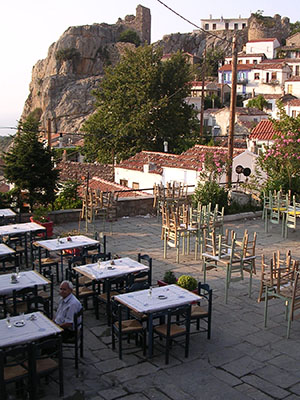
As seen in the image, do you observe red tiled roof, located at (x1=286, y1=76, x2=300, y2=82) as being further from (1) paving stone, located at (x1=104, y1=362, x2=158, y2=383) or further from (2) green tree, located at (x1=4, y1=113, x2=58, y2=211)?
(1) paving stone, located at (x1=104, y1=362, x2=158, y2=383)

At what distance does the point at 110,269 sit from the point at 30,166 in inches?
292

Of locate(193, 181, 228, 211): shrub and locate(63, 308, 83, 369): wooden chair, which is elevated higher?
locate(193, 181, 228, 211): shrub

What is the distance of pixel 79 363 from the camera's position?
6711mm

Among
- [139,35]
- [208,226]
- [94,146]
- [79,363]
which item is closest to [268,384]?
[79,363]

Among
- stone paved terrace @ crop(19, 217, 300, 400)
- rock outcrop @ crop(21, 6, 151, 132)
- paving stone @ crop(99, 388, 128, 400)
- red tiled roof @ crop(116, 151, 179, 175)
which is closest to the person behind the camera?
paving stone @ crop(99, 388, 128, 400)

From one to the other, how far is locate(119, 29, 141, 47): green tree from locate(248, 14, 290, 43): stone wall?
2236 cm

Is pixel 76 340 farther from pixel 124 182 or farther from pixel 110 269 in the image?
pixel 124 182

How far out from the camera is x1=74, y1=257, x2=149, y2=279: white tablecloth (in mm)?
8227

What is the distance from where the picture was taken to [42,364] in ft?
19.3

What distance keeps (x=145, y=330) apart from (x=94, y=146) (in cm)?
2962

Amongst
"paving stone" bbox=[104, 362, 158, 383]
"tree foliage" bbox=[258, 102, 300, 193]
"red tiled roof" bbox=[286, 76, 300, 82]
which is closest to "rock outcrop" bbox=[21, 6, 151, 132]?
"red tiled roof" bbox=[286, 76, 300, 82]

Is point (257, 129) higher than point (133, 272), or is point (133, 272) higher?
point (257, 129)

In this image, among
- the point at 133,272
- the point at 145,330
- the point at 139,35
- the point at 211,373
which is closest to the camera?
the point at 211,373

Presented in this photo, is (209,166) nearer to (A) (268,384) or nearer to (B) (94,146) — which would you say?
(A) (268,384)
